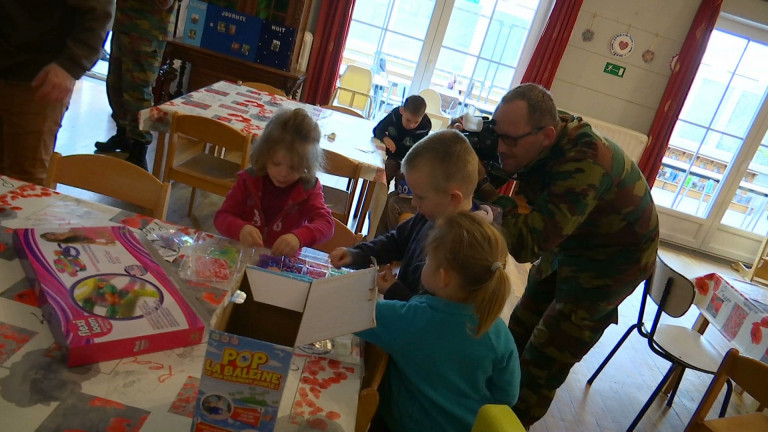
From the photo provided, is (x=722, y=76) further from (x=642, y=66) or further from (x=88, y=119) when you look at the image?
(x=88, y=119)

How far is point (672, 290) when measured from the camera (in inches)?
91.0

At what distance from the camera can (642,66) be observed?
5.24 m

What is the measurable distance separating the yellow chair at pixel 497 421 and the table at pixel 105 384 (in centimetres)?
22

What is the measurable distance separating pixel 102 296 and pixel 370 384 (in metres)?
0.51

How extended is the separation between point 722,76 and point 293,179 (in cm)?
520

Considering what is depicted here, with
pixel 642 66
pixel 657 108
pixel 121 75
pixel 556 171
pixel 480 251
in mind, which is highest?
pixel 642 66

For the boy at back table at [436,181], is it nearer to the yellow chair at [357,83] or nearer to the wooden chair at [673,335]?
the wooden chair at [673,335]

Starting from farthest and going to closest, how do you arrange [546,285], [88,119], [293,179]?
[88,119], [546,285], [293,179]

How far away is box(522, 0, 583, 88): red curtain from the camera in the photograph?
496 centimetres

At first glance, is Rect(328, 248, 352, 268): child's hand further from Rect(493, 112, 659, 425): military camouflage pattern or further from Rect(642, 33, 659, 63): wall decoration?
Rect(642, 33, 659, 63): wall decoration

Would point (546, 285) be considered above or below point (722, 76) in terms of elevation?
below

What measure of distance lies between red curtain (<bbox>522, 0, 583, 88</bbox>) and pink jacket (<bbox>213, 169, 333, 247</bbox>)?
152 inches

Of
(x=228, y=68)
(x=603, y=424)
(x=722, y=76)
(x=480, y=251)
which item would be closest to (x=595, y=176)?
(x=480, y=251)

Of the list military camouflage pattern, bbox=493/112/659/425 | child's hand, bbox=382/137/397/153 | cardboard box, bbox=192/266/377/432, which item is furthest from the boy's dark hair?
cardboard box, bbox=192/266/377/432
